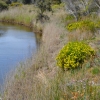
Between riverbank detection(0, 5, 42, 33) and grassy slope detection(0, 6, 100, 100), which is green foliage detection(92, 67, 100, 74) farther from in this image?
riverbank detection(0, 5, 42, 33)

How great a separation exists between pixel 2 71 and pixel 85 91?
20.8ft

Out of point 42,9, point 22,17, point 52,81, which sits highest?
point 52,81

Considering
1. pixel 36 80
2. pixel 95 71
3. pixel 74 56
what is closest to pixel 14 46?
pixel 74 56

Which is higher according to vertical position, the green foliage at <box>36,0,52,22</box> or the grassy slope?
the grassy slope

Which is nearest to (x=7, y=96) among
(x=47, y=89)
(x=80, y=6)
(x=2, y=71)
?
(x=47, y=89)

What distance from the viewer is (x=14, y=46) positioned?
1791 centimetres

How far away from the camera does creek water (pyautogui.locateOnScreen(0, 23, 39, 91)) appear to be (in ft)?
40.8

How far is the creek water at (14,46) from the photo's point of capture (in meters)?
12.4

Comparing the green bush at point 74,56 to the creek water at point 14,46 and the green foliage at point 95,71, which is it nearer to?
the green foliage at point 95,71

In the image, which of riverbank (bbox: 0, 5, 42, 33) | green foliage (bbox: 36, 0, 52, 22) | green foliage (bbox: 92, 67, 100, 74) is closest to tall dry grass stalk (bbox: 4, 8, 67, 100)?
green foliage (bbox: 92, 67, 100, 74)

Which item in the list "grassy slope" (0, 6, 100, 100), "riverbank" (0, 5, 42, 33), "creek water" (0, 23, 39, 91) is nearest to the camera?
"grassy slope" (0, 6, 100, 100)

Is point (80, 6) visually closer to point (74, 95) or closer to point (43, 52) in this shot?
point (43, 52)

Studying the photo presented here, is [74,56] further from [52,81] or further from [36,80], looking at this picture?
[52,81]

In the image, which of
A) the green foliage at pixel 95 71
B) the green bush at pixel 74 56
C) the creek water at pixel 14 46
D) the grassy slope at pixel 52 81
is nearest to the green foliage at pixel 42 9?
the creek water at pixel 14 46
